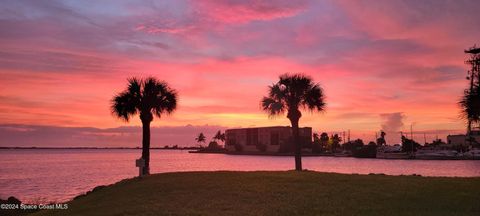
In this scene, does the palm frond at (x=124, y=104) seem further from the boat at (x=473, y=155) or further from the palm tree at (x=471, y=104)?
the boat at (x=473, y=155)

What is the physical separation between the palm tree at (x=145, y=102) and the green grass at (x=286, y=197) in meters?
13.6

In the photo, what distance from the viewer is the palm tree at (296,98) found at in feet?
140

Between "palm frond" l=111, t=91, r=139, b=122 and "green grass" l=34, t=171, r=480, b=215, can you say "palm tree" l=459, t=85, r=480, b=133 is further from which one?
"palm frond" l=111, t=91, r=139, b=122

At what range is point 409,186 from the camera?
22.3 meters

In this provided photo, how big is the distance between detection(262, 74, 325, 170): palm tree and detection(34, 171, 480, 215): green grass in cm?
1735

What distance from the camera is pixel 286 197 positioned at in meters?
19.8

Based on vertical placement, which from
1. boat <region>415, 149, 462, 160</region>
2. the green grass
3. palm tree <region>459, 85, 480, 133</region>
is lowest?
boat <region>415, 149, 462, 160</region>

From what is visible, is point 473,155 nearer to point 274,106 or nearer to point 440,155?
point 440,155

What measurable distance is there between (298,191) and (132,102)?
2220 cm

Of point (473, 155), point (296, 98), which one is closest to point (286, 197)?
point (296, 98)

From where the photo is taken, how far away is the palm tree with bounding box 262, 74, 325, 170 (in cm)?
4266

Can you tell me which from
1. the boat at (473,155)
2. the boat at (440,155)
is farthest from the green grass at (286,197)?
the boat at (440,155)

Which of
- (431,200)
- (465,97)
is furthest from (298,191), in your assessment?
(465,97)

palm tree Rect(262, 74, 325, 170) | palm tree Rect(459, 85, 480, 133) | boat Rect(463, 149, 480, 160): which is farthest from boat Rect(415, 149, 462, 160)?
palm tree Rect(459, 85, 480, 133)
